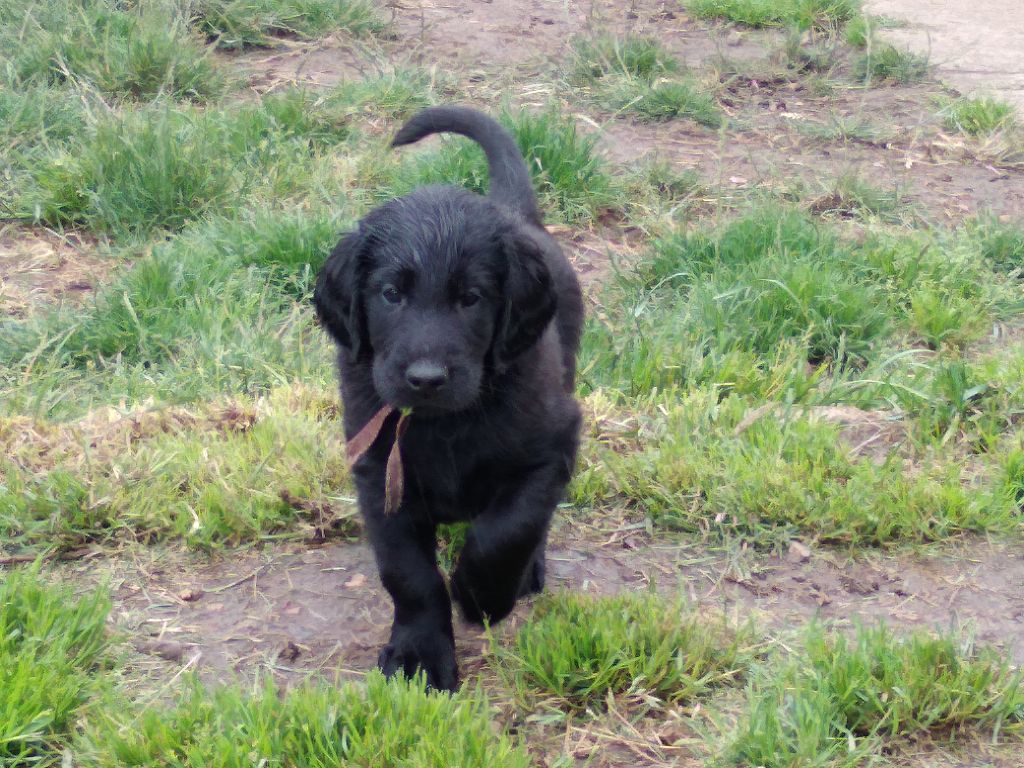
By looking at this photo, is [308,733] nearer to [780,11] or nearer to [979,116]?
[979,116]

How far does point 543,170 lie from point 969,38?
3426 millimetres

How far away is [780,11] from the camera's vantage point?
22.7 feet

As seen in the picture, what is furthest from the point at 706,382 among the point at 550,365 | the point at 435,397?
the point at 435,397

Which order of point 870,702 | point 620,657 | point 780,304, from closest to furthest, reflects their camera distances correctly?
1. point 870,702
2. point 620,657
3. point 780,304

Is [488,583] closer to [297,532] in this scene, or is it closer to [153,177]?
[297,532]

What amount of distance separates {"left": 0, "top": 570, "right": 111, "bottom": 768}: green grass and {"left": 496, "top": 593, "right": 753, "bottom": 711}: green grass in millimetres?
790

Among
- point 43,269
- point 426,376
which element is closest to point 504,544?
point 426,376

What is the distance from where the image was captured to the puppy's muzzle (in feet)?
7.99

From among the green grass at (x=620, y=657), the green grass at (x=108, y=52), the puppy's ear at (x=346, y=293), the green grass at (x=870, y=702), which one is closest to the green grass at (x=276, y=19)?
the green grass at (x=108, y=52)

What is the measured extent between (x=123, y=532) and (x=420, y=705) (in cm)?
114

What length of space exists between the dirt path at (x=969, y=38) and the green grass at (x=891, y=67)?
11 centimetres

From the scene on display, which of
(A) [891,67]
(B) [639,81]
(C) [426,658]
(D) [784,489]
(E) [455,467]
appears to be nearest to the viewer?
(C) [426,658]

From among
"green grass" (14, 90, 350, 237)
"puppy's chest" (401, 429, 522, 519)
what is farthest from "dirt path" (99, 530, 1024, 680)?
"green grass" (14, 90, 350, 237)

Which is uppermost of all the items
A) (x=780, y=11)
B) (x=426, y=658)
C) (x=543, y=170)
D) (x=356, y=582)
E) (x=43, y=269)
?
(x=780, y=11)
